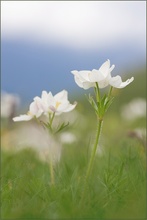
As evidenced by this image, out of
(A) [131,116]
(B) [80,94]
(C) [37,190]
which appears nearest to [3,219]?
(C) [37,190]

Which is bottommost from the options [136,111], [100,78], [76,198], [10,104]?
[76,198]

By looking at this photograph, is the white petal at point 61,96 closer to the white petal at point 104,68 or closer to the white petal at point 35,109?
the white petal at point 35,109

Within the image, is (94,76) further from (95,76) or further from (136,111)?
(136,111)

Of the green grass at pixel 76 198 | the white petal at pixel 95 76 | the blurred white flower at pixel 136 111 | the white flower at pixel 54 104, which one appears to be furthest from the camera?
the blurred white flower at pixel 136 111

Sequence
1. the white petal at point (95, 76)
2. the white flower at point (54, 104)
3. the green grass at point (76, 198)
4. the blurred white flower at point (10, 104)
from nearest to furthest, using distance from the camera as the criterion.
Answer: the green grass at point (76, 198) < the white petal at point (95, 76) < the white flower at point (54, 104) < the blurred white flower at point (10, 104)

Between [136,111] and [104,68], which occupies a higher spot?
[136,111]

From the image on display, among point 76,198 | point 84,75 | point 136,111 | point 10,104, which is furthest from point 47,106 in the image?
point 136,111

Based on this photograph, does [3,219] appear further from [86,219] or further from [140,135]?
[140,135]

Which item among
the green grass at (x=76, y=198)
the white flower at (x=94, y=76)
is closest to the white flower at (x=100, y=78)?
the white flower at (x=94, y=76)
